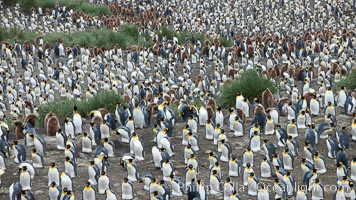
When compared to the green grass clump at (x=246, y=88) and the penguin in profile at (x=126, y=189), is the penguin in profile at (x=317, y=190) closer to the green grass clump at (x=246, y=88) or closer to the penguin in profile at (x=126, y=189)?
the penguin in profile at (x=126, y=189)

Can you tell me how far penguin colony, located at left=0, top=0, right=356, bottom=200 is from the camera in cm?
1049

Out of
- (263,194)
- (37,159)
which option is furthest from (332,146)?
(37,159)

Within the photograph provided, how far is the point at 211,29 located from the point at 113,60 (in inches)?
425

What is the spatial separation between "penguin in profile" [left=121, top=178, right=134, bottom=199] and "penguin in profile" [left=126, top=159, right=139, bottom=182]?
66cm

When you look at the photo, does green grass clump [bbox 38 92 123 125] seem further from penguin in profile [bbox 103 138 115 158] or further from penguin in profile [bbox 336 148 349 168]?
penguin in profile [bbox 336 148 349 168]

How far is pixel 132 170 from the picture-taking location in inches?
427

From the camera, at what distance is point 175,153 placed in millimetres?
12352

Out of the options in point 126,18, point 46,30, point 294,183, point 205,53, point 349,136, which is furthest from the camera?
point 126,18

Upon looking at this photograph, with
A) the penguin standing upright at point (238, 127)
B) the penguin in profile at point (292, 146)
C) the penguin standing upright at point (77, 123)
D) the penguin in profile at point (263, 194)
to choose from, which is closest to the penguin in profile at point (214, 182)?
the penguin in profile at point (263, 194)

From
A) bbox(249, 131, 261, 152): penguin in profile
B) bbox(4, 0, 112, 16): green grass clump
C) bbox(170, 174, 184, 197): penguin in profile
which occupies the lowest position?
bbox(170, 174, 184, 197): penguin in profile

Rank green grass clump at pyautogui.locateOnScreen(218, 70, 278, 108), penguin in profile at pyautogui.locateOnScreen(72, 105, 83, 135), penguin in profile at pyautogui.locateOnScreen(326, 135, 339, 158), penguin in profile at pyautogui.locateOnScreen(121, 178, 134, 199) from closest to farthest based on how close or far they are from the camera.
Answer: penguin in profile at pyautogui.locateOnScreen(121, 178, 134, 199) → penguin in profile at pyautogui.locateOnScreen(326, 135, 339, 158) → penguin in profile at pyautogui.locateOnScreen(72, 105, 83, 135) → green grass clump at pyautogui.locateOnScreen(218, 70, 278, 108)

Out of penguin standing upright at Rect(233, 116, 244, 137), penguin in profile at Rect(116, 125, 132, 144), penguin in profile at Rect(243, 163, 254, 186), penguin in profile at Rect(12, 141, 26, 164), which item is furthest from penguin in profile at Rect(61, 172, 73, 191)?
penguin standing upright at Rect(233, 116, 244, 137)

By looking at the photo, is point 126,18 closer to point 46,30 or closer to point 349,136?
point 46,30

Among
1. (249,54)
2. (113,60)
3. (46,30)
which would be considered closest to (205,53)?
(249,54)
